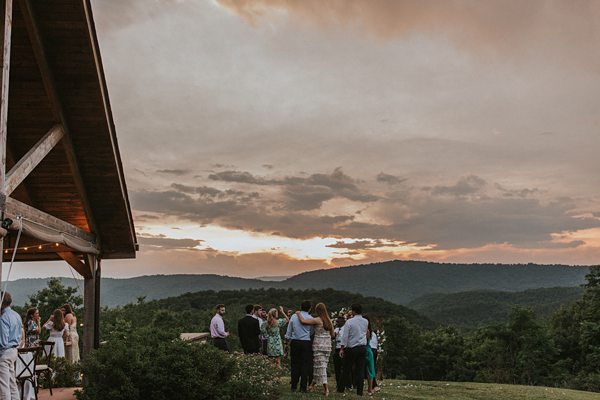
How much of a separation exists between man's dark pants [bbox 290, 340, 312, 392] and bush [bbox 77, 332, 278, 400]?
194 cm

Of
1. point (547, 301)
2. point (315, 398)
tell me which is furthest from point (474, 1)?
A: point (547, 301)

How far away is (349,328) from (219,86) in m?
12.5

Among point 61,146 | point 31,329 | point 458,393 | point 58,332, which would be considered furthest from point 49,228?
point 458,393

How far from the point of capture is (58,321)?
13.6 meters

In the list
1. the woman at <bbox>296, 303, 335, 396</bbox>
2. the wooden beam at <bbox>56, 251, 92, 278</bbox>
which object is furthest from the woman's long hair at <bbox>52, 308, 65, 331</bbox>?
the woman at <bbox>296, 303, 335, 396</bbox>

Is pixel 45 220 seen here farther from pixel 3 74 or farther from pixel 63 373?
pixel 63 373

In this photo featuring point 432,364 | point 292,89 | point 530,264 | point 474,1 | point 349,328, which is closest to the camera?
point 349,328

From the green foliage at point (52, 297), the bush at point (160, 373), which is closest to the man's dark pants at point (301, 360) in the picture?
the bush at point (160, 373)

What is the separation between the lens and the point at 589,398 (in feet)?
56.0

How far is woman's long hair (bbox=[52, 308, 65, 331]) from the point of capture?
44.6ft

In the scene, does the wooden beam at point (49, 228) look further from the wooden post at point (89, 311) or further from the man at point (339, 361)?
the man at point (339, 361)

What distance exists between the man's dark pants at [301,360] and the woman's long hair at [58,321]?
5051mm

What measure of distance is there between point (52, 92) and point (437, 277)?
102 metres

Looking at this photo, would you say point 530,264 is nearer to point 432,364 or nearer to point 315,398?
point 432,364
